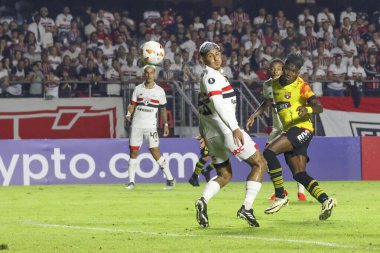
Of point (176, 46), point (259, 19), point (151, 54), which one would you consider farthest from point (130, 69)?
point (151, 54)

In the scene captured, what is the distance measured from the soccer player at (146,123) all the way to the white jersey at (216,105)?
867 centimetres

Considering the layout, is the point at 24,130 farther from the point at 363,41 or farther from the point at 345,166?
the point at 363,41

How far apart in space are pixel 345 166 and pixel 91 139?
5993 millimetres

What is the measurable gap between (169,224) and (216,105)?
1.82 m

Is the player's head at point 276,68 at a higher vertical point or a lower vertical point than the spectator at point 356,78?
higher

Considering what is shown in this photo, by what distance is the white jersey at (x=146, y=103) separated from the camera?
70.6 feet

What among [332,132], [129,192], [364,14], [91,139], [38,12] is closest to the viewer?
[129,192]

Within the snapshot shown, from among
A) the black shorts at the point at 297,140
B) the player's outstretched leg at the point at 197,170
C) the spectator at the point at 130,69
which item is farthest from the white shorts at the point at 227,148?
the spectator at the point at 130,69

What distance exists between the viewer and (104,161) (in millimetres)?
23641

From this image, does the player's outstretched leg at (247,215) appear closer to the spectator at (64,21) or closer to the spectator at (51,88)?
the spectator at (51,88)

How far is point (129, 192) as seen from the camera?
2030 cm

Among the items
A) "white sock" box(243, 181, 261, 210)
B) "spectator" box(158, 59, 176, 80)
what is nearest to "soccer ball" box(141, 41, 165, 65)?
"spectator" box(158, 59, 176, 80)

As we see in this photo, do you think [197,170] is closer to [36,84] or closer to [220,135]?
[36,84]

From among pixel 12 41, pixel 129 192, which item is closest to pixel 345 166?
pixel 129 192
